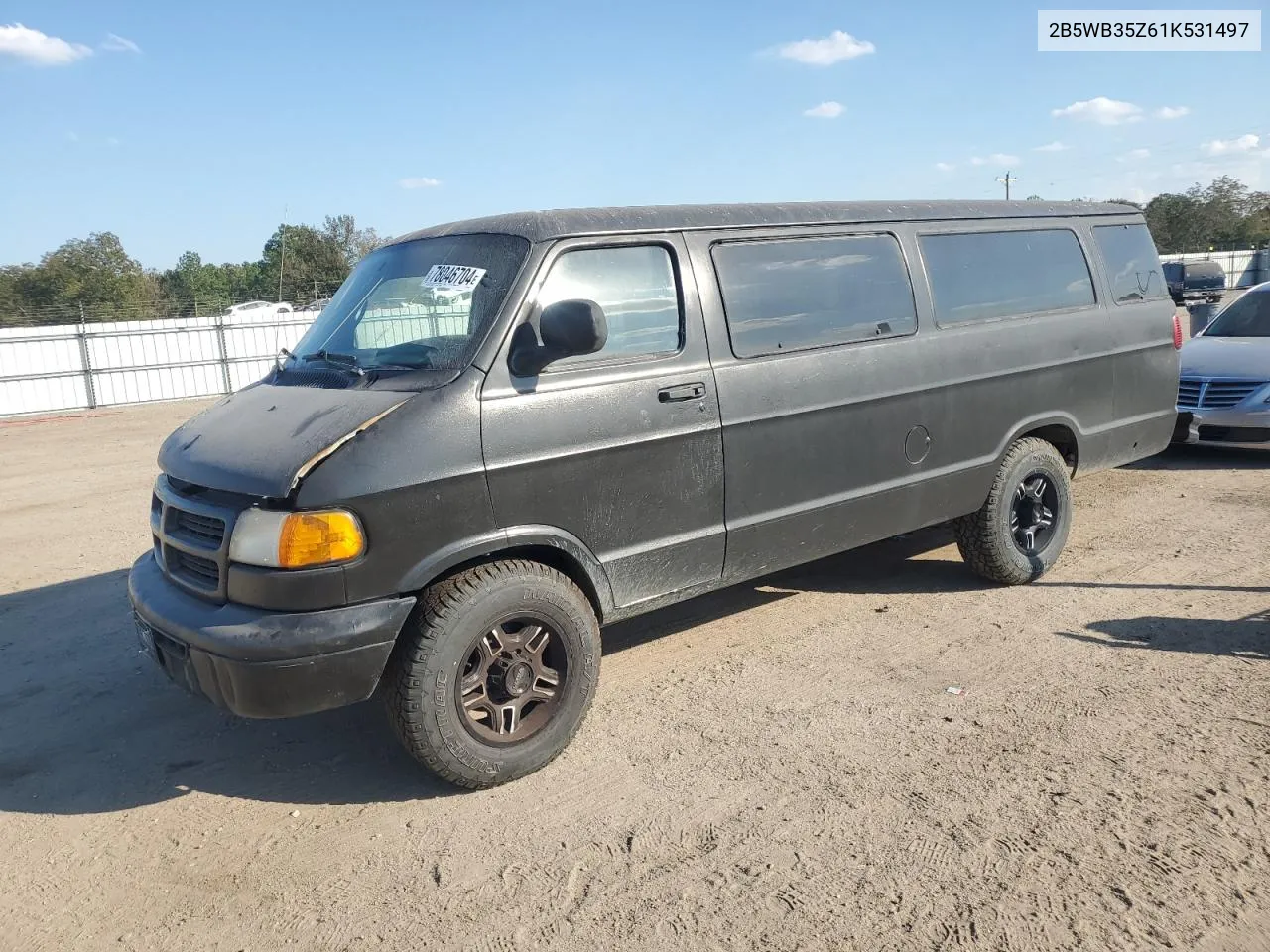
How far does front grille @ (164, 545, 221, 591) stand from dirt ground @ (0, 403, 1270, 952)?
2.85 feet

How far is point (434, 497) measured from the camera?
338 centimetres

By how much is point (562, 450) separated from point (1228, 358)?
308 inches

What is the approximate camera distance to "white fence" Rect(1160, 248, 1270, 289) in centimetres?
3157

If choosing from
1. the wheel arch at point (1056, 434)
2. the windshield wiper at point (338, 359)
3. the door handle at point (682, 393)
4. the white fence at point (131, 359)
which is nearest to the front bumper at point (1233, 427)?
the wheel arch at point (1056, 434)

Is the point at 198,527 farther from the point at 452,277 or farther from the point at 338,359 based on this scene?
the point at 452,277

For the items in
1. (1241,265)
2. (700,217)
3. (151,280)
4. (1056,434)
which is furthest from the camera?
(151,280)

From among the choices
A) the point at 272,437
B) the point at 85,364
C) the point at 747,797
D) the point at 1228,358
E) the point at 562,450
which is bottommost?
the point at 747,797

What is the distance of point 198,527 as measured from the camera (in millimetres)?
3564

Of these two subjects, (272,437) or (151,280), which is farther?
(151,280)

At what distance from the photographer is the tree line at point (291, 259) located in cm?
4291

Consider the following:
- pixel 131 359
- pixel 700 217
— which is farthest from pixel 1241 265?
pixel 700 217

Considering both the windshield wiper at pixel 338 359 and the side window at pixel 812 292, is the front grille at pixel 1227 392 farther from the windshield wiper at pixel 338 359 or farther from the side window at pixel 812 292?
the windshield wiper at pixel 338 359

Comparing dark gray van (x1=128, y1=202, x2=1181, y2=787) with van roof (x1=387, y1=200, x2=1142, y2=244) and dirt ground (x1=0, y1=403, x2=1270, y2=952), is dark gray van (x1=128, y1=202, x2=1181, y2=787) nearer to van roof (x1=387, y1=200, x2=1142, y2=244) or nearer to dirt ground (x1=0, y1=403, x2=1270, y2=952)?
van roof (x1=387, y1=200, x2=1142, y2=244)

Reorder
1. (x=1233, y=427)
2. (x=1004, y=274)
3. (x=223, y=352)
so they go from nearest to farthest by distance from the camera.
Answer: (x=1004, y=274) → (x=1233, y=427) → (x=223, y=352)
